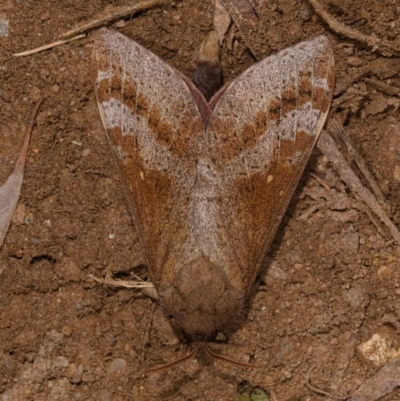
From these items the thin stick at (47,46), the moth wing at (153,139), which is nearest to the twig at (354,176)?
the moth wing at (153,139)

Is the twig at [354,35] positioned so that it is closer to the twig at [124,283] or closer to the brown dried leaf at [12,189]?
the brown dried leaf at [12,189]

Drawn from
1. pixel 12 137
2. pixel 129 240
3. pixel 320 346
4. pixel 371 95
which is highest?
pixel 12 137

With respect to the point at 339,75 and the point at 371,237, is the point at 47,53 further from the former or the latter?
the point at 371,237

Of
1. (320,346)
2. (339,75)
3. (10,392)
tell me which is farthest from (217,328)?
(339,75)

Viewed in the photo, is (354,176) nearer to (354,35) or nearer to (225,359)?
(354,35)

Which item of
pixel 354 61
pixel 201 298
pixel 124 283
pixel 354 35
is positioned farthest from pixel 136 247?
pixel 354 35
